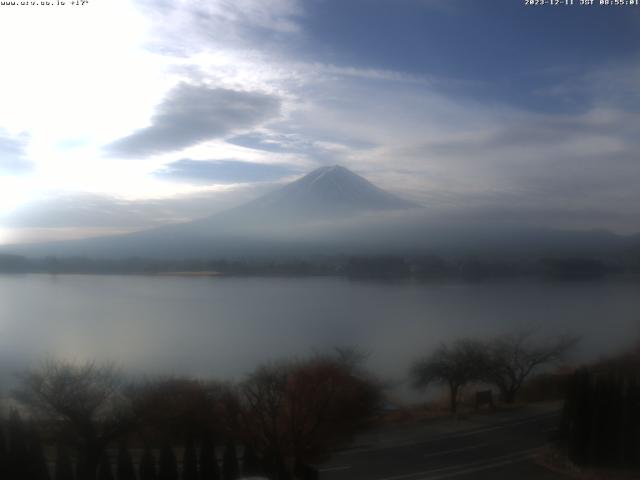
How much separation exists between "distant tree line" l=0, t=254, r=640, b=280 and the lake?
0.07 m

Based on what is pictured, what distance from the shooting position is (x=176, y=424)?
3471 mm

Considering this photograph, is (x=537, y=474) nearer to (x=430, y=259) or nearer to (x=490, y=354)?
(x=490, y=354)

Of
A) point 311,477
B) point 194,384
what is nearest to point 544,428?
point 311,477

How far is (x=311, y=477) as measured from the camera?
11.6 feet

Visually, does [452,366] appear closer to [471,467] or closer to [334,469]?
[471,467]

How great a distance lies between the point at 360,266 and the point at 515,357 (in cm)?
137

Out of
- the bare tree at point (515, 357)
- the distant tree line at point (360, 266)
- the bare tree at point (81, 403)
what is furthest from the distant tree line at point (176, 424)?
the bare tree at point (515, 357)

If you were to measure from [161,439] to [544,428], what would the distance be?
2.68 metres

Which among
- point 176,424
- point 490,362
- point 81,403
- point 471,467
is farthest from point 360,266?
point 81,403

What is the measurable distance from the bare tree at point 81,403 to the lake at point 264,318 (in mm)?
117

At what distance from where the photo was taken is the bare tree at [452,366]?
405cm

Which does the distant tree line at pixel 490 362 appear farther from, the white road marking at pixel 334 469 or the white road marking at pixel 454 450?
the white road marking at pixel 334 469

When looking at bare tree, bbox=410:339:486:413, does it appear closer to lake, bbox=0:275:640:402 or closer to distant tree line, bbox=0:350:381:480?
lake, bbox=0:275:640:402

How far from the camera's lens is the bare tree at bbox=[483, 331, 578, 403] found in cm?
416
